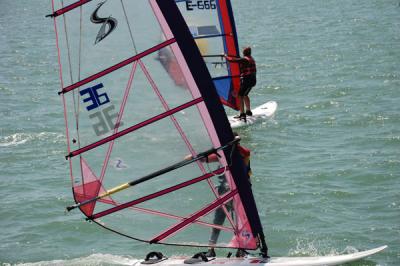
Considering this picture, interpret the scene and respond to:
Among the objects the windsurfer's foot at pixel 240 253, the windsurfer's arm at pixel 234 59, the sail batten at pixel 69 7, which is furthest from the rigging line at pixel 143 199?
the windsurfer's arm at pixel 234 59

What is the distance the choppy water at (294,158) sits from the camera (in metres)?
9.34

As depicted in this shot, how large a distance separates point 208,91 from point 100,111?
1039 mm

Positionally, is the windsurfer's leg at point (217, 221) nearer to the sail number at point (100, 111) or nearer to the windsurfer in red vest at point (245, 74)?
the sail number at point (100, 111)

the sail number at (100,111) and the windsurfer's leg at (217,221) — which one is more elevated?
the sail number at (100,111)

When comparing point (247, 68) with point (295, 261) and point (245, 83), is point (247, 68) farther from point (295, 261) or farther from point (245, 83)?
point (295, 261)

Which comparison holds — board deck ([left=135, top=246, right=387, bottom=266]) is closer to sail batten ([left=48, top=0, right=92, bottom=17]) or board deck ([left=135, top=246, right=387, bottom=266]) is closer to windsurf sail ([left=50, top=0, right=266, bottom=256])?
windsurf sail ([left=50, top=0, right=266, bottom=256])

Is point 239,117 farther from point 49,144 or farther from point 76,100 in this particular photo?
point 76,100

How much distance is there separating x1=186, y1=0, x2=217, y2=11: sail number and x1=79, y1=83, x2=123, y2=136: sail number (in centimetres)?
740

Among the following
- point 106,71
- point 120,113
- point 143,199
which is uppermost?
point 106,71

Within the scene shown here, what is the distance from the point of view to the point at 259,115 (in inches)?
579

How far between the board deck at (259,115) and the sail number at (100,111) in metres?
6.71

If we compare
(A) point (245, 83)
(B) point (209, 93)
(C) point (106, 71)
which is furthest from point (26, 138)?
(B) point (209, 93)

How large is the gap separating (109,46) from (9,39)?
24148 millimetres

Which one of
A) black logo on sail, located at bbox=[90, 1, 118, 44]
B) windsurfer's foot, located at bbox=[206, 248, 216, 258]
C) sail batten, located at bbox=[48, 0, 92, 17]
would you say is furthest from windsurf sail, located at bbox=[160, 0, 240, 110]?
sail batten, located at bbox=[48, 0, 92, 17]
